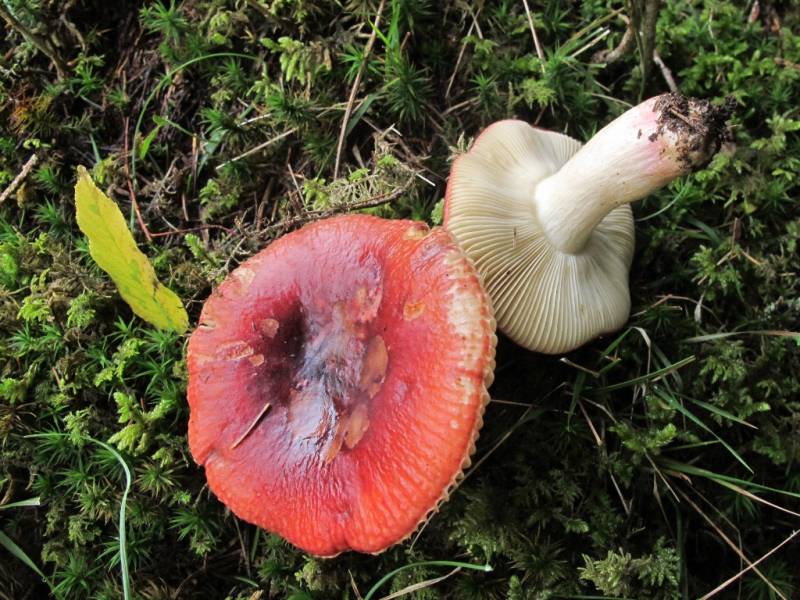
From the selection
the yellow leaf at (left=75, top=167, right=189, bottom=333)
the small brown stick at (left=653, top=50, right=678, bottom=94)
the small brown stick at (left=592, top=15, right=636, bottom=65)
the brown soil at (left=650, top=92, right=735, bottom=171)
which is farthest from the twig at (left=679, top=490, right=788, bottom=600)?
the yellow leaf at (left=75, top=167, right=189, bottom=333)

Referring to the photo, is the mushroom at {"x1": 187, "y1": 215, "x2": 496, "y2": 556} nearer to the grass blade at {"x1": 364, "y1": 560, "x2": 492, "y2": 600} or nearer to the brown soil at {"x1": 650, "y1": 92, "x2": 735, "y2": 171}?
the grass blade at {"x1": 364, "y1": 560, "x2": 492, "y2": 600}

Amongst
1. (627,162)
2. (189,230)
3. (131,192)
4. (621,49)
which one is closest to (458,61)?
(621,49)

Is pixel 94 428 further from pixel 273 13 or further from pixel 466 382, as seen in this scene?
pixel 273 13

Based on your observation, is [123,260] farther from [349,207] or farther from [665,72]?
[665,72]

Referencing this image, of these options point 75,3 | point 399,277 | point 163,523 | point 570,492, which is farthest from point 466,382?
point 75,3

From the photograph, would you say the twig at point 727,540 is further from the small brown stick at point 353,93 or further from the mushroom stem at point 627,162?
the small brown stick at point 353,93

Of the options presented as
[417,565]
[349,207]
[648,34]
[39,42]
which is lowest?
[417,565]
